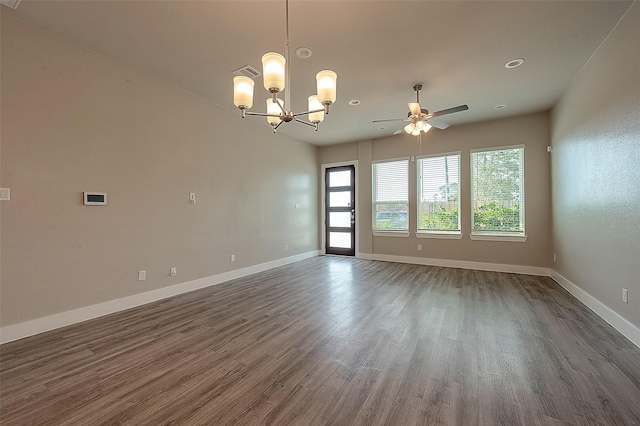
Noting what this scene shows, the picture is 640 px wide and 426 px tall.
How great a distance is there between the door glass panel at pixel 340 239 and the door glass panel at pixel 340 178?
1363mm

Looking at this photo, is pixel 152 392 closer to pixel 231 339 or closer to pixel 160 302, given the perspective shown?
pixel 231 339

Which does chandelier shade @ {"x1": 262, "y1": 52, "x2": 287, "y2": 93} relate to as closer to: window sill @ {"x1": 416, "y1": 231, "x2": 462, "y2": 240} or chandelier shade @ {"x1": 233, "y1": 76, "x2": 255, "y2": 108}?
chandelier shade @ {"x1": 233, "y1": 76, "x2": 255, "y2": 108}

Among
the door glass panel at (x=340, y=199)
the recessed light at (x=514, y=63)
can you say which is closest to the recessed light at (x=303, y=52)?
the recessed light at (x=514, y=63)

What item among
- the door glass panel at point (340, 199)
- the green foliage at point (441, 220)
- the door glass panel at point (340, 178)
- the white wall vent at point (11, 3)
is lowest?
the green foliage at point (441, 220)

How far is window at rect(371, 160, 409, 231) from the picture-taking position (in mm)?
6508

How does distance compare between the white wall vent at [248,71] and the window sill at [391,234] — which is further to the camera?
the window sill at [391,234]

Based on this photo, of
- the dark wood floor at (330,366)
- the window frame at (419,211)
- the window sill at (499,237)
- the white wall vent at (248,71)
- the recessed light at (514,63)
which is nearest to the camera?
the dark wood floor at (330,366)

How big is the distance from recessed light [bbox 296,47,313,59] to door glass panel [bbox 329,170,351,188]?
4.36 m

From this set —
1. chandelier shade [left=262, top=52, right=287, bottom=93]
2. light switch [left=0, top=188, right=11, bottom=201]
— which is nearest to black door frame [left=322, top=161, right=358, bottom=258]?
chandelier shade [left=262, top=52, right=287, bottom=93]

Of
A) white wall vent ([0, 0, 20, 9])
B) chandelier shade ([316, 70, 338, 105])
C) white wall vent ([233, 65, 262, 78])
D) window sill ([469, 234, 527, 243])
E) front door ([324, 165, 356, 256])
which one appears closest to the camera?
chandelier shade ([316, 70, 338, 105])

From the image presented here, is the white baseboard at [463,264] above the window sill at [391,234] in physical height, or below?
below

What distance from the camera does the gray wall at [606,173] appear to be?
2.47 meters

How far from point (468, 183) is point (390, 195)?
173 centimetres

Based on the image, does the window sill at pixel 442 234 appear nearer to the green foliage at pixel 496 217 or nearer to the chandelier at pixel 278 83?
the green foliage at pixel 496 217
